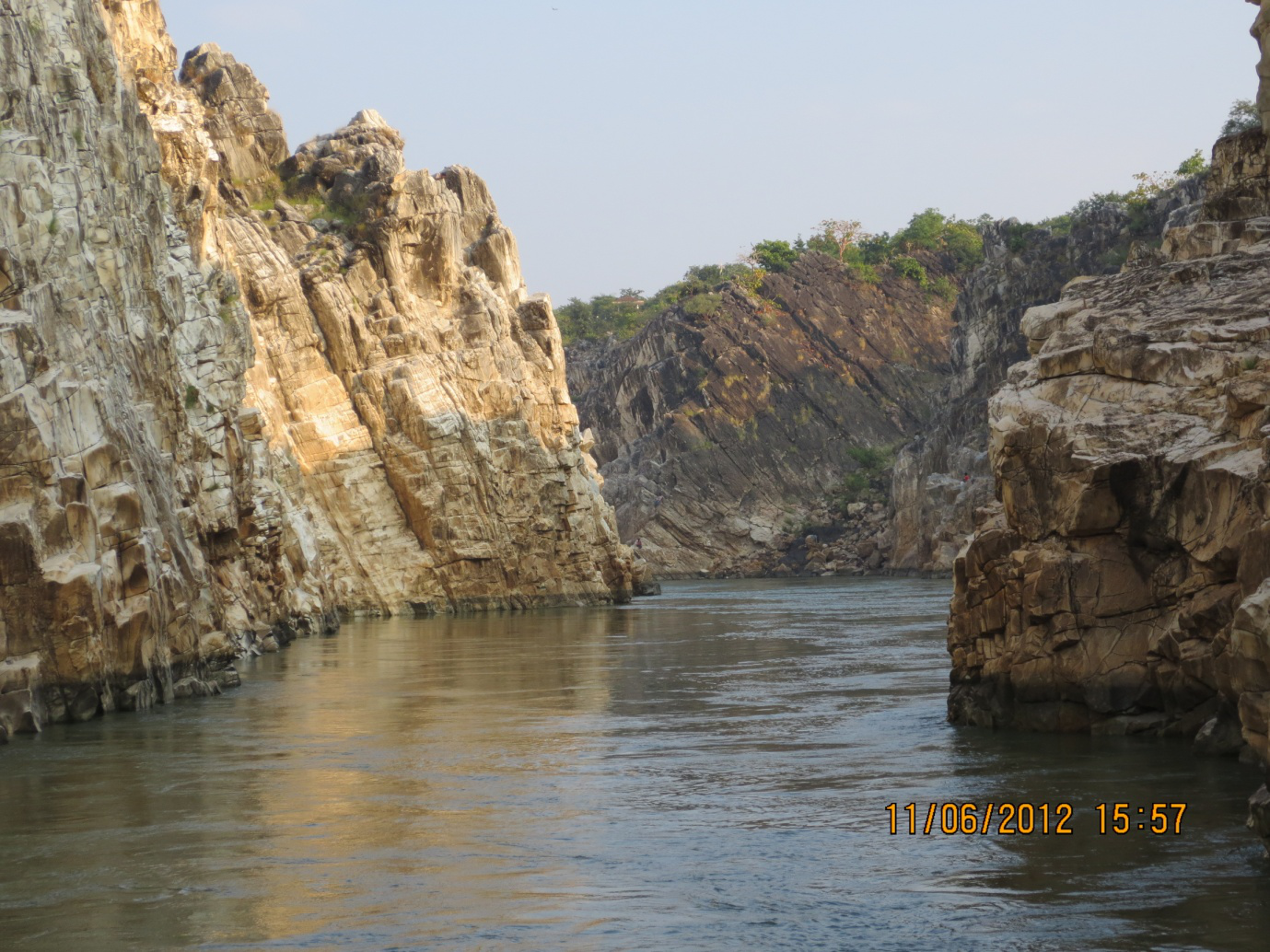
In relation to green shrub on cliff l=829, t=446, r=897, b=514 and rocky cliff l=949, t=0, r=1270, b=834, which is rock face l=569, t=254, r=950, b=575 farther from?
rocky cliff l=949, t=0, r=1270, b=834

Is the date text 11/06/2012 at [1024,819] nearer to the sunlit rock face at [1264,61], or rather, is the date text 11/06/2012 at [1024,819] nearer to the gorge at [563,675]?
the gorge at [563,675]

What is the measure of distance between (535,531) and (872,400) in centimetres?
6399

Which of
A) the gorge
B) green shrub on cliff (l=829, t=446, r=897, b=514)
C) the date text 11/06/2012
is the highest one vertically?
green shrub on cliff (l=829, t=446, r=897, b=514)

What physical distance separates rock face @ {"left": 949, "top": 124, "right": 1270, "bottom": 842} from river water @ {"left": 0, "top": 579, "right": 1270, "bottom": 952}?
78cm

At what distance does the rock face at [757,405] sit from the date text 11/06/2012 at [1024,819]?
8718 cm

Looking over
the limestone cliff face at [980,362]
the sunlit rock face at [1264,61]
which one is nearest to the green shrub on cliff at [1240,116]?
the limestone cliff face at [980,362]

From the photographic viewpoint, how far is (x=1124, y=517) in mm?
19000

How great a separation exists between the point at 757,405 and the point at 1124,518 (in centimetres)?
10324

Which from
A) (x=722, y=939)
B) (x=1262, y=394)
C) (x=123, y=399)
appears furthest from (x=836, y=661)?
(x=722, y=939)

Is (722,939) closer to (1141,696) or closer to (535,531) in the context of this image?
(1141,696)

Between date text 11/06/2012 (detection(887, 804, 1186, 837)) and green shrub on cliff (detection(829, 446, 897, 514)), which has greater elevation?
green shrub on cliff (detection(829, 446, 897, 514))

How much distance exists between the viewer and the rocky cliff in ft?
57.9

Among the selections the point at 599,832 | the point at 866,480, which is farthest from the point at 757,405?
the point at 599,832

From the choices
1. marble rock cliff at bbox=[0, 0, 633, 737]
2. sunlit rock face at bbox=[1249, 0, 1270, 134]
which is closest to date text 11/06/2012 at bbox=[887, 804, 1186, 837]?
sunlit rock face at bbox=[1249, 0, 1270, 134]
